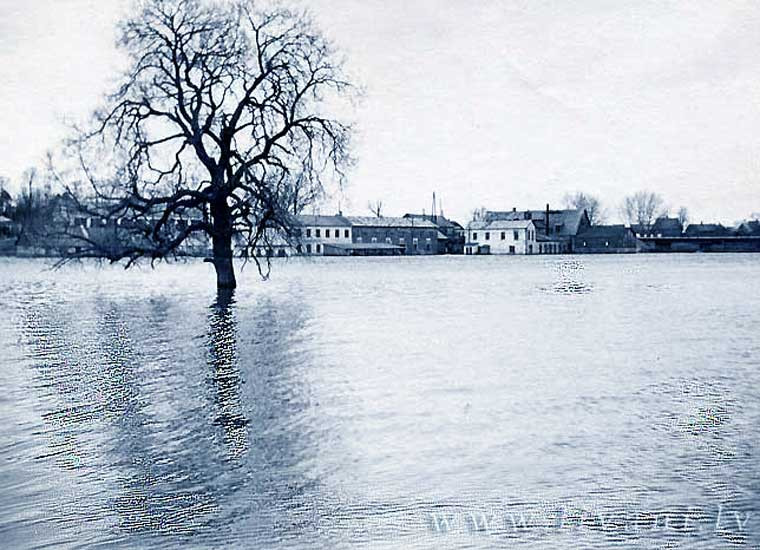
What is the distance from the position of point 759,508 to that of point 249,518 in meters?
3.57

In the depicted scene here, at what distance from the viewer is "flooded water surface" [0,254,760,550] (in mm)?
5824

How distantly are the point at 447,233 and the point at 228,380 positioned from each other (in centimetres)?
13677

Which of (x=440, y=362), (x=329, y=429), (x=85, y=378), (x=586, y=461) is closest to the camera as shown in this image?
(x=586, y=461)

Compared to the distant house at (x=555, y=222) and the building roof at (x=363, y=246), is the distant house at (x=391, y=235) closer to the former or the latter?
the building roof at (x=363, y=246)

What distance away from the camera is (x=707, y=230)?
486 ft

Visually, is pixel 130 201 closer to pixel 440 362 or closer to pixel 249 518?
pixel 440 362

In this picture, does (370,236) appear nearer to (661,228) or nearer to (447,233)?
(447,233)

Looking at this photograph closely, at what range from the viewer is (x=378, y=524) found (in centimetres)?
587

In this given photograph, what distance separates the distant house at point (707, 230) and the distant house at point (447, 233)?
1548 inches

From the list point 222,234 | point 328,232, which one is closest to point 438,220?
point 328,232

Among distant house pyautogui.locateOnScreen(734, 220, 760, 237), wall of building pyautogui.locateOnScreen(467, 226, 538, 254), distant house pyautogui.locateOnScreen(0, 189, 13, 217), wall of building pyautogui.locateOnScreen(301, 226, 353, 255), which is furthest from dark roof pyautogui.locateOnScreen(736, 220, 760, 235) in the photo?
distant house pyautogui.locateOnScreen(0, 189, 13, 217)

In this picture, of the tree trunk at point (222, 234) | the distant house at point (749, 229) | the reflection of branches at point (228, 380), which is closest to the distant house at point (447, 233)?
the distant house at point (749, 229)

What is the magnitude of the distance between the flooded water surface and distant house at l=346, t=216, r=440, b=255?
109 meters

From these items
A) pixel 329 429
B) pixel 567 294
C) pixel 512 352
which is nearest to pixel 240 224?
pixel 567 294
